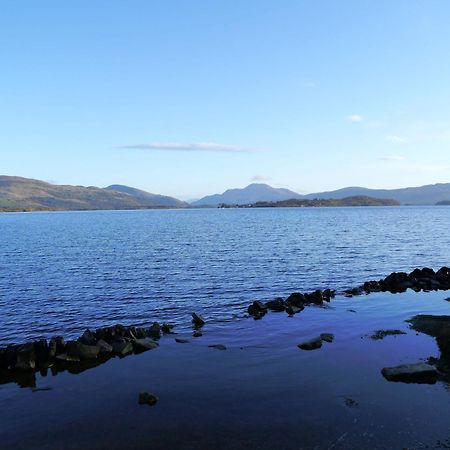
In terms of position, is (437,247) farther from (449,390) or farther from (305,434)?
(305,434)

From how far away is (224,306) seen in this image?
134ft

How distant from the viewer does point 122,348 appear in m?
27.8

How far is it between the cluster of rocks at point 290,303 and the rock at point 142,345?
10.3 m

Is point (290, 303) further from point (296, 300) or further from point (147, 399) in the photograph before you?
point (147, 399)

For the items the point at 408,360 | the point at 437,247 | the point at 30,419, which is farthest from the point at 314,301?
the point at 437,247

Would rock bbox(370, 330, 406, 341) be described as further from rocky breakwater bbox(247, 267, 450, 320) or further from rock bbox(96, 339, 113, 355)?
rock bbox(96, 339, 113, 355)

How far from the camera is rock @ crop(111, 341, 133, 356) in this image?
2769 cm

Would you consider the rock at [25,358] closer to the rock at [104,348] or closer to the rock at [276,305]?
the rock at [104,348]

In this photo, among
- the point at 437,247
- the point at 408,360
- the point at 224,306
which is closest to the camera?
the point at 408,360

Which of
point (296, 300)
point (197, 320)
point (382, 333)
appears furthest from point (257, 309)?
point (382, 333)

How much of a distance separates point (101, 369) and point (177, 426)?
8963 millimetres

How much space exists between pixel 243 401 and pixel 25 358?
1362cm

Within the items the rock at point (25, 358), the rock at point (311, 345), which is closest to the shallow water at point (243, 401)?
the rock at point (311, 345)

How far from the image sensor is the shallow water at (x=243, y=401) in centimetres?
1692
